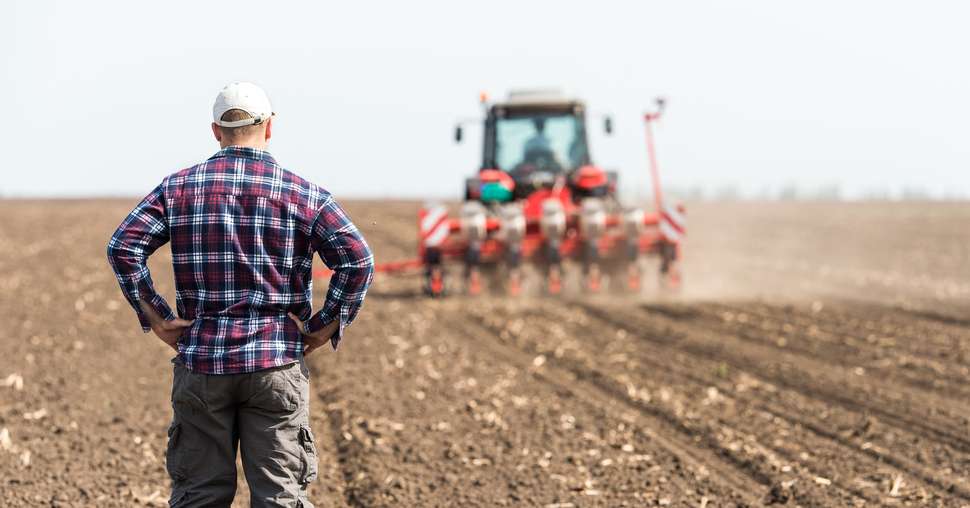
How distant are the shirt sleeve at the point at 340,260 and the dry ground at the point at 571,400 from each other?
654 mm

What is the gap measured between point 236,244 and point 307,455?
724 millimetres

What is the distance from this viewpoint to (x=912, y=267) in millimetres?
18359

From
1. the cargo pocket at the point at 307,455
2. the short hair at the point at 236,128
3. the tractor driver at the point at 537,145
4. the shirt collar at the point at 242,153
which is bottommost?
the cargo pocket at the point at 307,455

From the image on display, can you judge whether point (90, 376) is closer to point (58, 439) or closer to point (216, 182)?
point (58, 439)

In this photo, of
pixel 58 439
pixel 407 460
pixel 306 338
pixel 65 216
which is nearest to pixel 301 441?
pixel 306 338

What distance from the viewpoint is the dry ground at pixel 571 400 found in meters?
5.46

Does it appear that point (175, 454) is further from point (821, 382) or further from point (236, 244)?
point (821, 382)

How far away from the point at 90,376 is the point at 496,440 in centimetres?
381

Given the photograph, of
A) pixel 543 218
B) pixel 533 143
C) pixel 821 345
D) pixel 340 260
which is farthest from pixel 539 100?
pixel 340 260

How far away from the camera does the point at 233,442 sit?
132 inches

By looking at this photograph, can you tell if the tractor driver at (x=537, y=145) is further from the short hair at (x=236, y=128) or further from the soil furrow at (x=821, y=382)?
the short hair at (x=236, y=128)

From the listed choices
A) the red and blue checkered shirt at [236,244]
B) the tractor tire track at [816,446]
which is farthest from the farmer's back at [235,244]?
the tractor tire track at [816,446]

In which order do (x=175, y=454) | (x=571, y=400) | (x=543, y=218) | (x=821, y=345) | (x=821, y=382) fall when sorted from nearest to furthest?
(x=175, y=454), (x=571, y=400), (x=821, y=382), (x=821, y=345), (x=543, y=218)

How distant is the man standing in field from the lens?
3.21m
